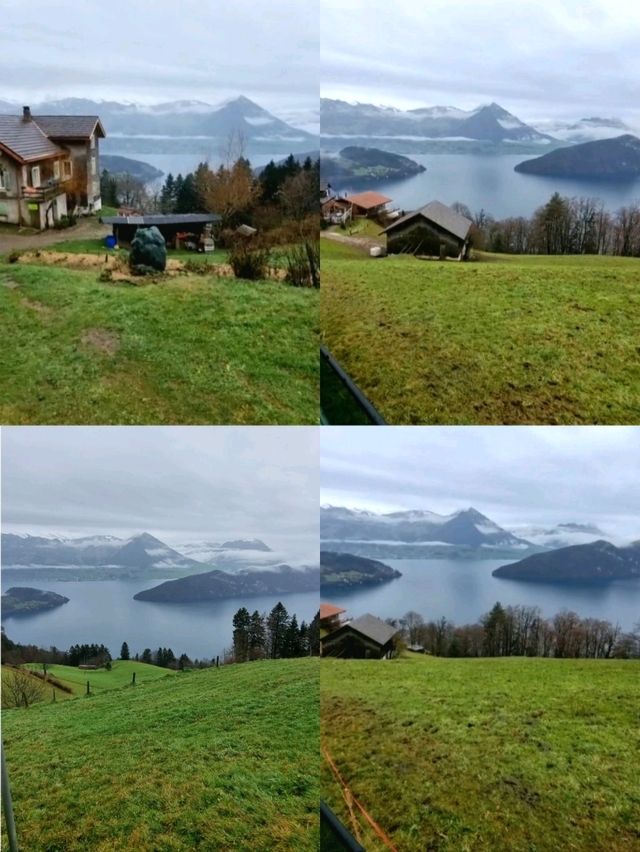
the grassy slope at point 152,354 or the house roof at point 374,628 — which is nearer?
the grassy slope at point 152,354

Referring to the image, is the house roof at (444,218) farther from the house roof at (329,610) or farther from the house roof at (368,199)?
the house roof at (329,610)

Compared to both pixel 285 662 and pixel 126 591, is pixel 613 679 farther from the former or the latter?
pixel 126 591

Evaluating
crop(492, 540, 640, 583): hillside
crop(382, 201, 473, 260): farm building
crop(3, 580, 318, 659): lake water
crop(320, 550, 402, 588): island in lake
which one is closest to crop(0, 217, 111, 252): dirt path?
crop(382, 201, 473, 260): farm building

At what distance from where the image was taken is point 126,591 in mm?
3771

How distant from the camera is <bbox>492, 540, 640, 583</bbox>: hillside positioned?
3.46 m

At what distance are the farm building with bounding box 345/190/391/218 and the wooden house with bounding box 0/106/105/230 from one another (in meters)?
1.31

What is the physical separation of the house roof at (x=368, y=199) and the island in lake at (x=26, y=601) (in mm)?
2520

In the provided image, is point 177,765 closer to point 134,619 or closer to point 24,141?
point 134,619

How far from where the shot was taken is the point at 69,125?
3.58 meters

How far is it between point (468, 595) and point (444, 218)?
190cm

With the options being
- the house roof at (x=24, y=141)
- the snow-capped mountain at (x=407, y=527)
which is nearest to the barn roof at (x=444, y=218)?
the snow-capped mountain at (x=407, y=527)

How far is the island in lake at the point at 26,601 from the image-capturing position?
3.63 m

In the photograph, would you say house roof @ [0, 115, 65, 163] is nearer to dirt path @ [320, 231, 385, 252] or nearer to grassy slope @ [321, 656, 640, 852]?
dirt path @ [320, 231, 385, 252]

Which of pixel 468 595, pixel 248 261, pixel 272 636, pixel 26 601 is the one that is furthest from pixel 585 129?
pixel 26 601
